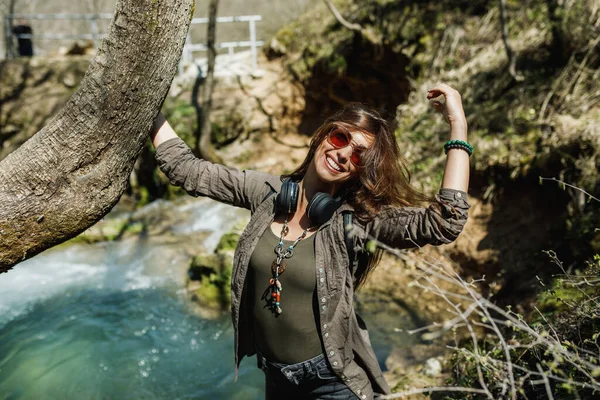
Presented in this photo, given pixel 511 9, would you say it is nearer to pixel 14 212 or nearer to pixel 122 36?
pixel 122 36

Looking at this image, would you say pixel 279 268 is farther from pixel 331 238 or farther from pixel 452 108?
pixel 452 108

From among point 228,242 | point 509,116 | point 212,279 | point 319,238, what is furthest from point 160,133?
point 509,116

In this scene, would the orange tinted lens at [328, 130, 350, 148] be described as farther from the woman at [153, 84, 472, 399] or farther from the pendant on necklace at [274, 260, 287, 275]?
the pendant on necklace at [274, 260, 287, 275]

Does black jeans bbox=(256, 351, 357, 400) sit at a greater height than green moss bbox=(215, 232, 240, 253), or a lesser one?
greater

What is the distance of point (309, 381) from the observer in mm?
2213

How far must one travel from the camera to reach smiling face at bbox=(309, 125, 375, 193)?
85.0 inches

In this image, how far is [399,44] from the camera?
8367mm

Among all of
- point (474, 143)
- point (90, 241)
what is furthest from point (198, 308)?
point (474, 143)

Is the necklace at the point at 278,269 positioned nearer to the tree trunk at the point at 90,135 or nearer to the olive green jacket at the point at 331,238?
the olive green jacket at the point at 331,238

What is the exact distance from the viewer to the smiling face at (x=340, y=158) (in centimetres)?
216

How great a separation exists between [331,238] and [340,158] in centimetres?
40

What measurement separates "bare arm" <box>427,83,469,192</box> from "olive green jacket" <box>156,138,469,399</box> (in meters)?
0.05

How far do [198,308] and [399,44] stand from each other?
6.07m

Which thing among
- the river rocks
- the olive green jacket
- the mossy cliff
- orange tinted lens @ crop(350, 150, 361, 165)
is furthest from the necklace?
the river rocks
